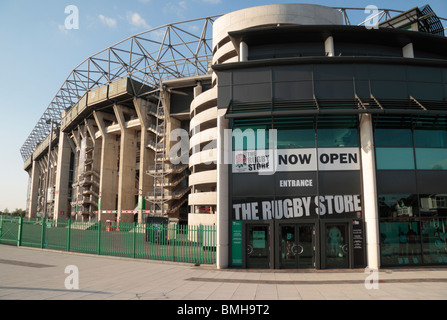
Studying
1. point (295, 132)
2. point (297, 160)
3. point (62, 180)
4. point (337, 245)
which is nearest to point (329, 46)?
point (295, 132)

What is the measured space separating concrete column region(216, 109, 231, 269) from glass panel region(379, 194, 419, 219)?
8.22m

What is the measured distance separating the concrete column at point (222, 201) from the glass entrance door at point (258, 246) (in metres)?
1.16

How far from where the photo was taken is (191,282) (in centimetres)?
1196

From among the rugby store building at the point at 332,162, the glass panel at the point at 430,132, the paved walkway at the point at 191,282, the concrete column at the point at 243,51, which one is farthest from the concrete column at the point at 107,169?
the glass panel at the point at 430,132

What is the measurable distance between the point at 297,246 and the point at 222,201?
4.53 meters

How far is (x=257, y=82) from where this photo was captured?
1708cm

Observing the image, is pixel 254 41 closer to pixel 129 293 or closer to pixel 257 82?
pixel 257 82

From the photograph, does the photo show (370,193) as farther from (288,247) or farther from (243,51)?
(243,51)

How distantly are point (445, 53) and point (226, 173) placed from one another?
57.8 feet

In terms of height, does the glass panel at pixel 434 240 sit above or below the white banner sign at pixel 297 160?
below

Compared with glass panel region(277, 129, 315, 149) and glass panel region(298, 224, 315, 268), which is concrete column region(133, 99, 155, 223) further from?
glass panel region(298, 224, 315, 268)

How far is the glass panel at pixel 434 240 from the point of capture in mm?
15672

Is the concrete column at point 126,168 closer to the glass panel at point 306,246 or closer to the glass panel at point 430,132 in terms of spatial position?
the glass panel at point 306,246

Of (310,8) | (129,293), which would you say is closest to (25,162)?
(310,8)
